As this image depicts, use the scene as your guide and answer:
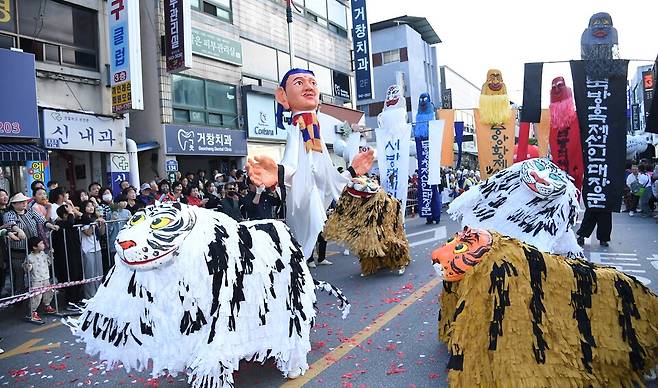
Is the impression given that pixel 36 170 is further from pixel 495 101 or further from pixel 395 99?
pixel 495 101

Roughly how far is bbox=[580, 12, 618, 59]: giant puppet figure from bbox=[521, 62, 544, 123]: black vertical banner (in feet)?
1.69

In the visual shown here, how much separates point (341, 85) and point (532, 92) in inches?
665

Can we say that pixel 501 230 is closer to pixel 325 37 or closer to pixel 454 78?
pixel 325 37

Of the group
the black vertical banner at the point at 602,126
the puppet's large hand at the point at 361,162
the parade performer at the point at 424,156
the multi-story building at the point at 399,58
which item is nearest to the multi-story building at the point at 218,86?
the parade performer at the point at 424,156

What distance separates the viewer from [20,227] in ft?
18.9

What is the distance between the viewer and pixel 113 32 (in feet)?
36.9

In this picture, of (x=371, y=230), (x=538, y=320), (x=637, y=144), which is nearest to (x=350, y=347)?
(x=538, y=320)

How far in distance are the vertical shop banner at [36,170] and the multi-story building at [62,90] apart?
2 centimetres

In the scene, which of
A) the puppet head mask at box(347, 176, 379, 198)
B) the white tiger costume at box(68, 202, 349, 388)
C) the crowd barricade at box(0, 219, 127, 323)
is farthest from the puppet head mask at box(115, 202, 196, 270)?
the puppet head mask at box(347, 176, 379, 198)

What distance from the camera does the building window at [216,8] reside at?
14.8 meters

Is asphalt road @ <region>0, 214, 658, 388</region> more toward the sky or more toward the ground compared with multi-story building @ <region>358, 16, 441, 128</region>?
more toward the ground

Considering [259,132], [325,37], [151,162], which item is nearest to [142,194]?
[151,162]

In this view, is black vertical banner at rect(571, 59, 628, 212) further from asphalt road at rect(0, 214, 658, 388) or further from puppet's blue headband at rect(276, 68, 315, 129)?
puppet's blue headband at rect(276, 68, 315, 129)

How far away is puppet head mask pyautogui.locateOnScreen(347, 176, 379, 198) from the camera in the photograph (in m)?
6.55
